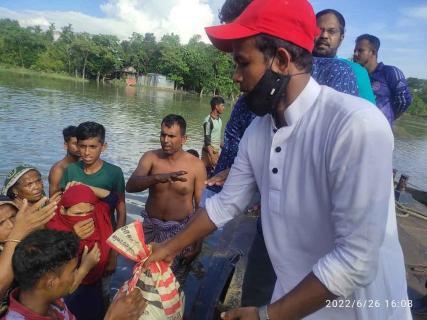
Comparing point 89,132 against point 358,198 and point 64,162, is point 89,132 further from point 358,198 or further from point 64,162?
point 358,198

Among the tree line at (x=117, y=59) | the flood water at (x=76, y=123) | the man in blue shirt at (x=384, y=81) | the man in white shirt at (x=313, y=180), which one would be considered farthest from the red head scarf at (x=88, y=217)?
the tree line at (x=117, y=59)

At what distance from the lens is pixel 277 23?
1.25 metres

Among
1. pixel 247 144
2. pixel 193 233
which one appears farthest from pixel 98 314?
pixel 247 144

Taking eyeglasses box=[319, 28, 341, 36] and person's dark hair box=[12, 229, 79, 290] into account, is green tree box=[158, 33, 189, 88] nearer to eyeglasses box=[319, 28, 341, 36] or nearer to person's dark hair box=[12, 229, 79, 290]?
eyeglasses box=[319, 28, 341, 36]

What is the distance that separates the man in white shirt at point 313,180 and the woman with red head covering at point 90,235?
6.28 feet

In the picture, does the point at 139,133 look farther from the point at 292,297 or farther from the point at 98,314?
the point at 292,297

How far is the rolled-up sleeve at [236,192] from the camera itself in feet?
5.49

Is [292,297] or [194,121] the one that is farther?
[194,121]

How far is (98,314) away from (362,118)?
2.81 metres

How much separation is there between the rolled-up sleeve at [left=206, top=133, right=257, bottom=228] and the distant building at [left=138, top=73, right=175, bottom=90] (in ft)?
181

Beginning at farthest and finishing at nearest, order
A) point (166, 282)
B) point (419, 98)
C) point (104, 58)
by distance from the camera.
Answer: point (419, 98) < point (104, 58) < point (166, 282)

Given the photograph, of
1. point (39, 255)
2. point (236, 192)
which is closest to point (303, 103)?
point (236, 192)

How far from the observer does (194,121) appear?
76.5 feet
